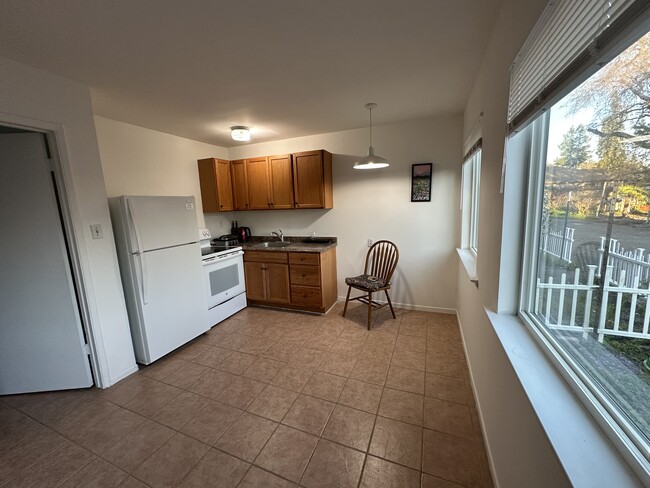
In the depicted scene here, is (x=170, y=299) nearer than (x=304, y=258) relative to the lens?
Yes

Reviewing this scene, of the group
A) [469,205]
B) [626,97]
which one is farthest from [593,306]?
[469,205]

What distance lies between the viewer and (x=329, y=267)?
367 cm

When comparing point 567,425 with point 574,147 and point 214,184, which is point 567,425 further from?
point 214,184

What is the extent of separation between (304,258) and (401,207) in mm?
1451

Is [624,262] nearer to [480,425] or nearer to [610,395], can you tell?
[610,395]

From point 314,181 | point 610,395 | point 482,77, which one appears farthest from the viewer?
point 314,181

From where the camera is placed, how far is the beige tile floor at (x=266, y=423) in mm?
1472

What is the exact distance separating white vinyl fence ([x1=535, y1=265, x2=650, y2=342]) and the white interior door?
3.17 meters

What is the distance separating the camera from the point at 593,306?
85 centimetres

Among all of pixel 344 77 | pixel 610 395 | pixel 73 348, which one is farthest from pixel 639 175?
pixel 73 348

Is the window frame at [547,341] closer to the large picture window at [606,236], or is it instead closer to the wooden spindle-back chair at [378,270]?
the large picture window at [606,236]

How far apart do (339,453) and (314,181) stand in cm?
289

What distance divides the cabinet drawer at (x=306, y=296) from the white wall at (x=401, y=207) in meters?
0.62

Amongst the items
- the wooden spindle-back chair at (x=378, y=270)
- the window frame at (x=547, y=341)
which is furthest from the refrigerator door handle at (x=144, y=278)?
the window frame at (x=547, y=341)
